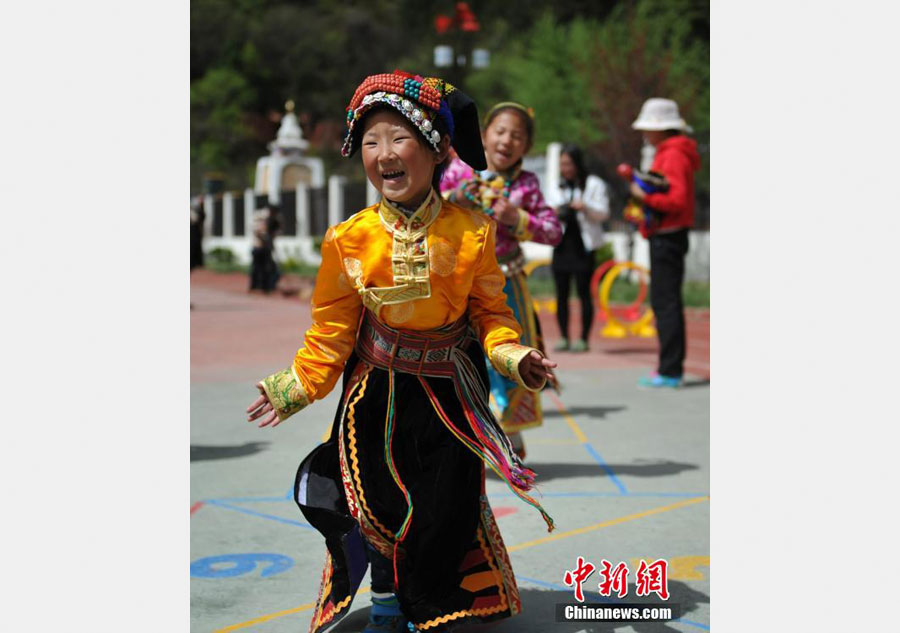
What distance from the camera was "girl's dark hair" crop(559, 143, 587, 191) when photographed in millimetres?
9969

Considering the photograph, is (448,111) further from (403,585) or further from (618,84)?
(618,84)

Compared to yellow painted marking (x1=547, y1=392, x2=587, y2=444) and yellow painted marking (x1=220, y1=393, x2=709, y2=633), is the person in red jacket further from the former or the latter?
yellow painted marking (x1=220, y1=393, x2=709, y2=633)

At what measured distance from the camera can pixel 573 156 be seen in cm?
996

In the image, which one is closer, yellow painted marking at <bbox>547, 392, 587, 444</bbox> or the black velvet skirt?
the black velvet skirt

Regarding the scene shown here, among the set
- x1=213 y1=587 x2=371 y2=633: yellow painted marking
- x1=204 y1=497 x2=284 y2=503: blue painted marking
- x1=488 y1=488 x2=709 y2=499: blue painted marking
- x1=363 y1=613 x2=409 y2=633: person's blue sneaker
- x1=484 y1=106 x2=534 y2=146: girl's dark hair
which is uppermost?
x1=484 y1=106 x2=534 y2=146: girl's dark hair

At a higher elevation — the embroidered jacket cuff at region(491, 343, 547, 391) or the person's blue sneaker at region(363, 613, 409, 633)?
the embroidered jacket cuff at region(491, 343, 547, 391)

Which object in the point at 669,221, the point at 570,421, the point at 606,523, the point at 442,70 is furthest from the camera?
the point at 442,70

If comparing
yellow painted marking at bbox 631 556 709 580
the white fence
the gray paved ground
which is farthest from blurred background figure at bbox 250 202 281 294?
yellow painted marking at bbox 631 556 709 580

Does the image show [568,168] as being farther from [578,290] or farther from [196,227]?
[196,227]

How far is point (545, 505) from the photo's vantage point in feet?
17.4

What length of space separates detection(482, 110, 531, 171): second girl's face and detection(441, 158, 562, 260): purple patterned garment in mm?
124

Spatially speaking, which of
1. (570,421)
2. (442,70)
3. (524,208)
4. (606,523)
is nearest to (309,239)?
(442,70)

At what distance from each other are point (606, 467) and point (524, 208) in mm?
1606

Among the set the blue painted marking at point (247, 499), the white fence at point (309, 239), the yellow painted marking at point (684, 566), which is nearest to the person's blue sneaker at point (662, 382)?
the blue painted marking at point (247, 499)
